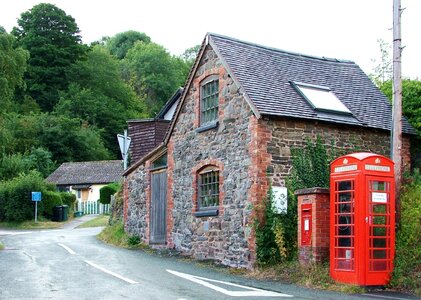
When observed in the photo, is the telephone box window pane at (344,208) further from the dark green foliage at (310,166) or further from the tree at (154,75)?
the tree at (154,75)

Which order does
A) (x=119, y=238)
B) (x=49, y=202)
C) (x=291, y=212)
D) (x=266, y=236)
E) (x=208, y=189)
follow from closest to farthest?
1. (x=266, y=236)
2. (x=291, y=212)
3. (x=208, y=189)
4. (x=119, y=238)
5. (x=49, y=202)

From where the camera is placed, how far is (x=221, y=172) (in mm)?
18938

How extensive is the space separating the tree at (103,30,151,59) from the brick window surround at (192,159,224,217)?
7690cm

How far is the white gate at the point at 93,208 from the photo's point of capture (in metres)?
49.4

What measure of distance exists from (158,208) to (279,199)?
24.3 ft

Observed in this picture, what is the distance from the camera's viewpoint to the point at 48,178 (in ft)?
189

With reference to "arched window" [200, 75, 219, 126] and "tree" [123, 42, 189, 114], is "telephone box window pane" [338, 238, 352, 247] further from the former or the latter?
"tree" [123, 42, 189, 114]

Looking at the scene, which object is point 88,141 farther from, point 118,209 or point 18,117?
point 118,209

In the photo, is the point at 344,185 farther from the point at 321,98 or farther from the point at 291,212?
the point at 321,98

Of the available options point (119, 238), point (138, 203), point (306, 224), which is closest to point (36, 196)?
point (119, 238)

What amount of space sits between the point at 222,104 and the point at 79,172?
40.2 m

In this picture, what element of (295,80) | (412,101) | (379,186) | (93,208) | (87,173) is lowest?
(93,208)

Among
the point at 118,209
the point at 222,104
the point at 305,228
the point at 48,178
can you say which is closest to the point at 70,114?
the point at 48,178

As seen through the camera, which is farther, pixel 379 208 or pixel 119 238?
pixel 119 238
